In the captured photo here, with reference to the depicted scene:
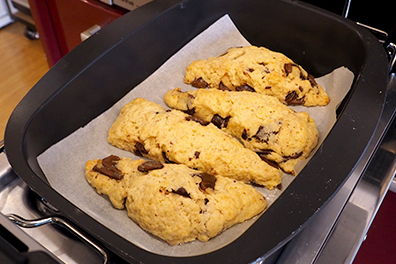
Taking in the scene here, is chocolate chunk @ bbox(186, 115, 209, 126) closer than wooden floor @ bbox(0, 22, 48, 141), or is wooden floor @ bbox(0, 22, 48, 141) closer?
chocolate chunk @ bbox(186, 115, 209, 126)

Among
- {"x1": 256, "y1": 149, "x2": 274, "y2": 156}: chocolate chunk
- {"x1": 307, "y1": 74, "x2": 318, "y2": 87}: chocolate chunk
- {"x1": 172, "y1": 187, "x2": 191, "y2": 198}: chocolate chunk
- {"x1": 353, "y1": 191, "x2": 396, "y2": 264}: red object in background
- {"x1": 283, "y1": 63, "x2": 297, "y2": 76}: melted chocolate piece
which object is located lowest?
{"x1": 353, "y1": 191, "x2": 396, "y2": 264}: red object in background

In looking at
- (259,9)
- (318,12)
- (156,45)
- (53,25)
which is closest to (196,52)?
(156,45)

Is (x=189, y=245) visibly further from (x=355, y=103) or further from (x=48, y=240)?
(x=355, y=103)

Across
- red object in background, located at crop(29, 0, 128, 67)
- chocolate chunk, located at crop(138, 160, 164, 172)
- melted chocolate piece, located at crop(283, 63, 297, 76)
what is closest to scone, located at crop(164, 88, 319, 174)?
melted chocolate piece, located at crop(283, 63, 297, 76)

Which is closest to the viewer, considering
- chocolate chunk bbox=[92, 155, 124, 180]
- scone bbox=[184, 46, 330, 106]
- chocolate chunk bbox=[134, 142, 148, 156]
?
chocolate chunk bbox=[92, 155, 124, 180]

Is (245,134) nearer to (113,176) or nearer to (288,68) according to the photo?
(288,68)

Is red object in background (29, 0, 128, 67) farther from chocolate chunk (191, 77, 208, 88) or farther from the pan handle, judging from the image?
the pan handle

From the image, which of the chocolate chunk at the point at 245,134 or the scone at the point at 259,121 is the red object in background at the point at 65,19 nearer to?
the scone at the point at 259,121
